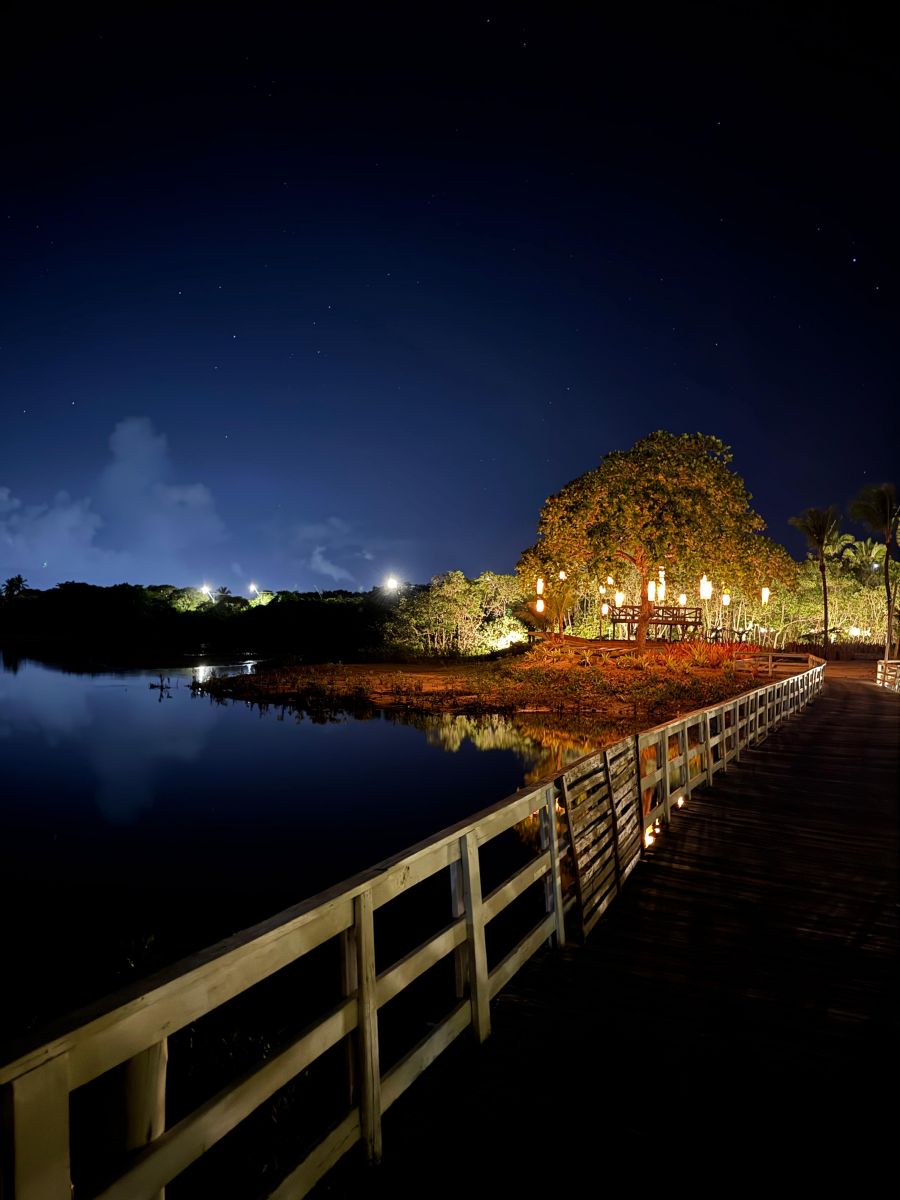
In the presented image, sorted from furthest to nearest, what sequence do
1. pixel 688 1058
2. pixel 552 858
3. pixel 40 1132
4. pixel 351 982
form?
pixel 552 858 → pixel 688 1058 → pixel 351 982 → pixel 40 1132

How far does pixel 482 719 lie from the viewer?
23.0 metres

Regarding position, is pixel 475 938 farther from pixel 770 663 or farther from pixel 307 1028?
pixel 770 663

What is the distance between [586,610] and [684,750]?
3846 centimetres

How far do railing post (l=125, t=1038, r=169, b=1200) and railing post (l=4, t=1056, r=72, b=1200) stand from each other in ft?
0.85

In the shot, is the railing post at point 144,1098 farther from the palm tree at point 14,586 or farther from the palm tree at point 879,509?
the palm tree at point 14,586

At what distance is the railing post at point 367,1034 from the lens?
2.74 metres

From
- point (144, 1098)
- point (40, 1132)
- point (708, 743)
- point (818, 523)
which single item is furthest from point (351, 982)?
point (818, 523)

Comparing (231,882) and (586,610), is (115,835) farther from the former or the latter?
(586,610)

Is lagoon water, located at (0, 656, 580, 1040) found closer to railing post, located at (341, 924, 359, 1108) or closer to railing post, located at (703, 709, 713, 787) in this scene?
railing post, located at (703, 709, 713, 787)

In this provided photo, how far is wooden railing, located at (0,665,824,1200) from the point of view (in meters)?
1.61

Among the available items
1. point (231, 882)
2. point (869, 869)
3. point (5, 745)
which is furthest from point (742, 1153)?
point (5, 745)

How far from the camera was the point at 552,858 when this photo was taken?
4.62 meters

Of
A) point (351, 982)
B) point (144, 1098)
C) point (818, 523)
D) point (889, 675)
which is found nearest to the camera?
point (144, 1098)

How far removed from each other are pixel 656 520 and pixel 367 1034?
24276 mm
